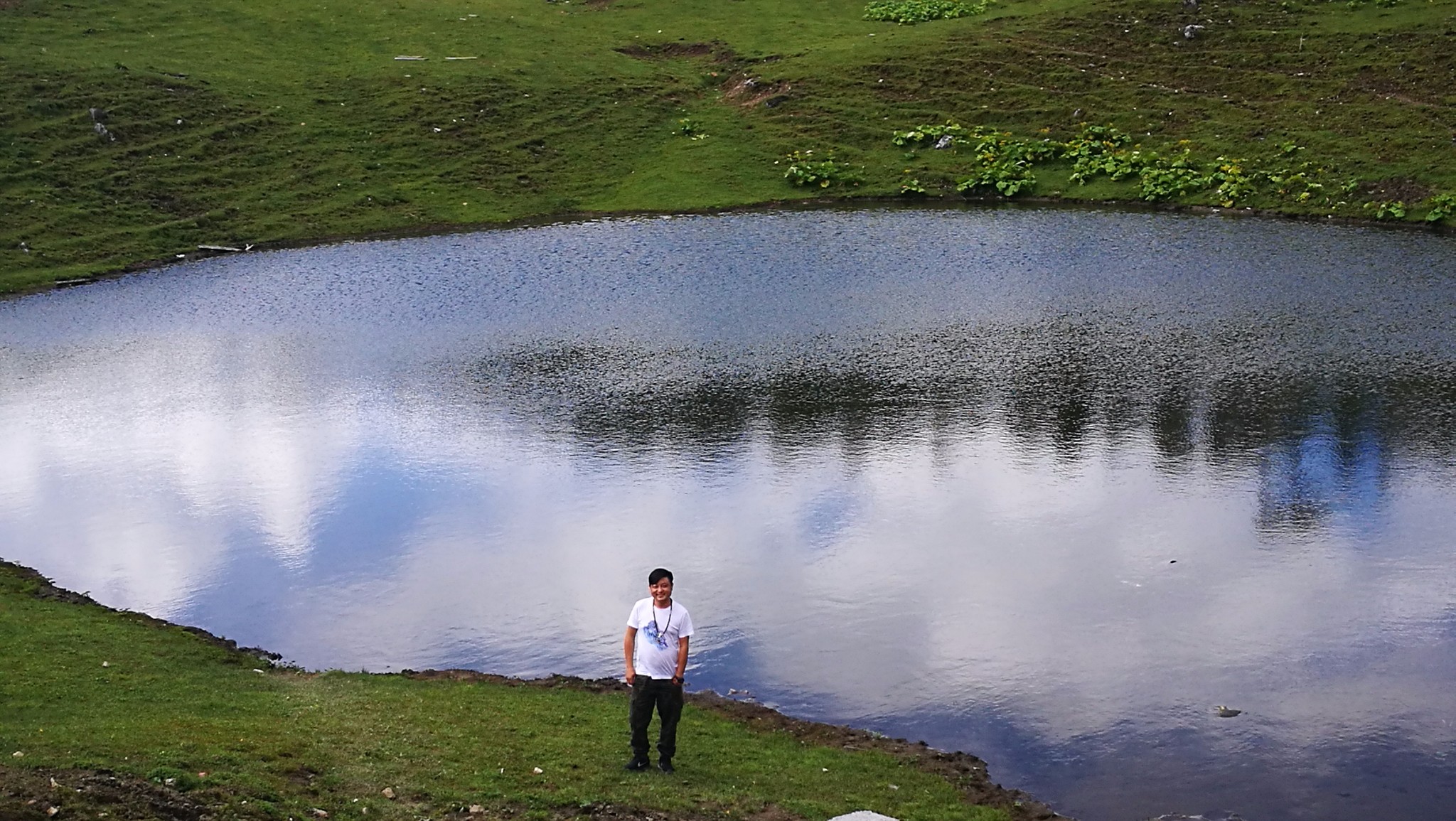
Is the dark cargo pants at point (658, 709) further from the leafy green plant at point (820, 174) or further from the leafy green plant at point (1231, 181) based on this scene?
the leafy green plant at point (820, 174)

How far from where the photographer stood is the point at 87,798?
53.7 feet

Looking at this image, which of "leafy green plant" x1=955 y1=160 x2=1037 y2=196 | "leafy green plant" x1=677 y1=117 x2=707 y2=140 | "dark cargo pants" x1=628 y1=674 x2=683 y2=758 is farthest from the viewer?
"leafy green plant" x1=677 y1=117 x2=707 y2=140

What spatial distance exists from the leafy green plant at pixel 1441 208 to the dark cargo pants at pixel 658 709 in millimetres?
56721

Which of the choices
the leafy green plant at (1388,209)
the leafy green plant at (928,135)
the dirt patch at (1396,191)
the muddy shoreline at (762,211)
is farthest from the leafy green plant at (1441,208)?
the leafy green plant at (928,135)

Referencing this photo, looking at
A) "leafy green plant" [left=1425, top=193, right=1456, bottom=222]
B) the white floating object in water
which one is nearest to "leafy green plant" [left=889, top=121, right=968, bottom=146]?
"leafy green plant" [left=1425, top=193, right=1456, bottom=222]

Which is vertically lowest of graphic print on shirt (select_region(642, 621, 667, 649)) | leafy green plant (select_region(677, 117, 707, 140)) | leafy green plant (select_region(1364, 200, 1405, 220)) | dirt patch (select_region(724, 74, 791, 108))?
graphic print on shirt (select_region(642, 621, 667, 649))

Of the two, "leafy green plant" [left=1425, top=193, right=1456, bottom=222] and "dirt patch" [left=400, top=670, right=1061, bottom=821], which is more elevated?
"leafy green plant" [left=1425, top=193, right=1456, bottom=222]

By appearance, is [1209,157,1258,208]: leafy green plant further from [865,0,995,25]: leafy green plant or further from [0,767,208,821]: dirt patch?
[0,767,208,821]: dirt patch

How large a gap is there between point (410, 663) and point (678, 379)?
19924 millimetres

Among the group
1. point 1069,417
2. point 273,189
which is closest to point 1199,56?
point 1069,417

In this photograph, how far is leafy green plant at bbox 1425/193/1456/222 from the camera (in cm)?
6312

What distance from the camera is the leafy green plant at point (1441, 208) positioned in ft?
207

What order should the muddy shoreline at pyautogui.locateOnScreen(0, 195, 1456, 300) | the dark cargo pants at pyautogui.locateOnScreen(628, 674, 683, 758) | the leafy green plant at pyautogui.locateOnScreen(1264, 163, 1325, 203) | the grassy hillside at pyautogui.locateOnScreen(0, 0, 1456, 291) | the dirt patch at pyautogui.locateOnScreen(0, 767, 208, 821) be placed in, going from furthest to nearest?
the grassy hillside at pyautogui.locateOnScreen(0, 0, 1456, 291)
the leafy green plant at pyautogui.locateOnScreen(1264, 163, 1325, 203)
the muddy shoreline at pyautogui.locateOnScreen(0, 195, 1456, 300)
the dark cargo pants at pyautogui.locateOnScreen(628, 674, 683, 758)
the dirt patch at pyautogui.locateOnScreen(0, 767, 208, 821)

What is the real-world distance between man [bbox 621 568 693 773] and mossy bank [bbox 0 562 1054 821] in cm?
119
